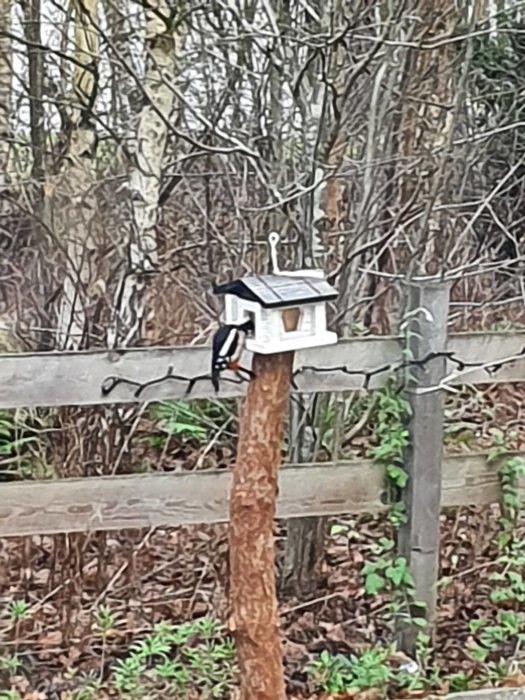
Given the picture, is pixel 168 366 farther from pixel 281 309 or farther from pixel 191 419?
pixel 191 419

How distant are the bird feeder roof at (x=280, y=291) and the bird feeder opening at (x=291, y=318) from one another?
20 millimetres

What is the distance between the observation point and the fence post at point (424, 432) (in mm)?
3475

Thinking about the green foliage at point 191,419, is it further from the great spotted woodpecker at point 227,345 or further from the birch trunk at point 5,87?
the great spotted woodpecker at point 227,345

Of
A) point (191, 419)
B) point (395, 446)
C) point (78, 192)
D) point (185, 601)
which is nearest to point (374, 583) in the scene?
point (395, 446)

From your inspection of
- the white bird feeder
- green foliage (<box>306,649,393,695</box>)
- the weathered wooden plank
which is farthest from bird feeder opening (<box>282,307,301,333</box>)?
green foliage (<box>306,649,393,695</box>)

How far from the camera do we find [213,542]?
4043mm

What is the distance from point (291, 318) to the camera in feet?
8.25

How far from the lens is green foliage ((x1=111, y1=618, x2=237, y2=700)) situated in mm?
3469

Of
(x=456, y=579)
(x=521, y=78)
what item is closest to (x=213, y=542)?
(x=456, y=579)

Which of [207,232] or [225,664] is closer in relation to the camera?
[225,664]

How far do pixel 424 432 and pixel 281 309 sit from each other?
1200 millimetres

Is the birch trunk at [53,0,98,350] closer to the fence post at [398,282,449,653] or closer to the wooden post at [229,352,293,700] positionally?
the fence post at [398,282,449,653]

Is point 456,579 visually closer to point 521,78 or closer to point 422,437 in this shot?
point 422,437

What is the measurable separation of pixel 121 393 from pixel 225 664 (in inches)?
40.0
